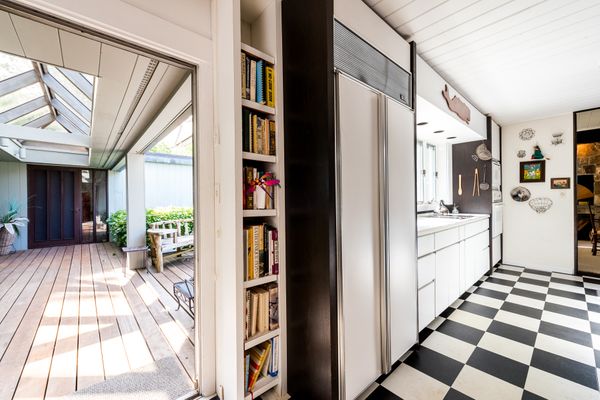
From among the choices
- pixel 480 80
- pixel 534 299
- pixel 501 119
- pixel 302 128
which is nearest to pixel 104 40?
pixel 302 128

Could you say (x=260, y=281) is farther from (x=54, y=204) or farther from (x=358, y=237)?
(x=54, y=204)

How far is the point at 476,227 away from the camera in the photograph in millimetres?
3123

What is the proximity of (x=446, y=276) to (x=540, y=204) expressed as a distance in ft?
9.38

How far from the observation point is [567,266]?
3633 millimetres

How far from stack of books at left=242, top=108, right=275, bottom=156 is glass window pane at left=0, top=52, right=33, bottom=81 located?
242 centimetres

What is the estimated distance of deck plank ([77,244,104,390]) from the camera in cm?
160

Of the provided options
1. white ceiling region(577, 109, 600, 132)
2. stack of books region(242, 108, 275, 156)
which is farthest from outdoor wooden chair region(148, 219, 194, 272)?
white ceiling region(577, 109, 600, 132)

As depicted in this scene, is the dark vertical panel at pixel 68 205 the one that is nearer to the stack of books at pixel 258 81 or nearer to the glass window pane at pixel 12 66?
the glass window pane at pixel 12 66

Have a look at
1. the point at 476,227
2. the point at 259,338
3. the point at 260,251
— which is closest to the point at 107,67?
the point at 260,251

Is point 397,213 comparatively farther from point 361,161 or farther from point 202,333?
point 202,333

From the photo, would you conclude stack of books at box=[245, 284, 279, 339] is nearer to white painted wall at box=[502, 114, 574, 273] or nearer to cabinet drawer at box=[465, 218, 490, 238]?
cabinet drawer at box=[465, 218, 490, 238]

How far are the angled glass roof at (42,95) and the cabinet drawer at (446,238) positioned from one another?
3.52 metres

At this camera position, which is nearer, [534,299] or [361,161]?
[361,161]

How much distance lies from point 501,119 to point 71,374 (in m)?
5.79
